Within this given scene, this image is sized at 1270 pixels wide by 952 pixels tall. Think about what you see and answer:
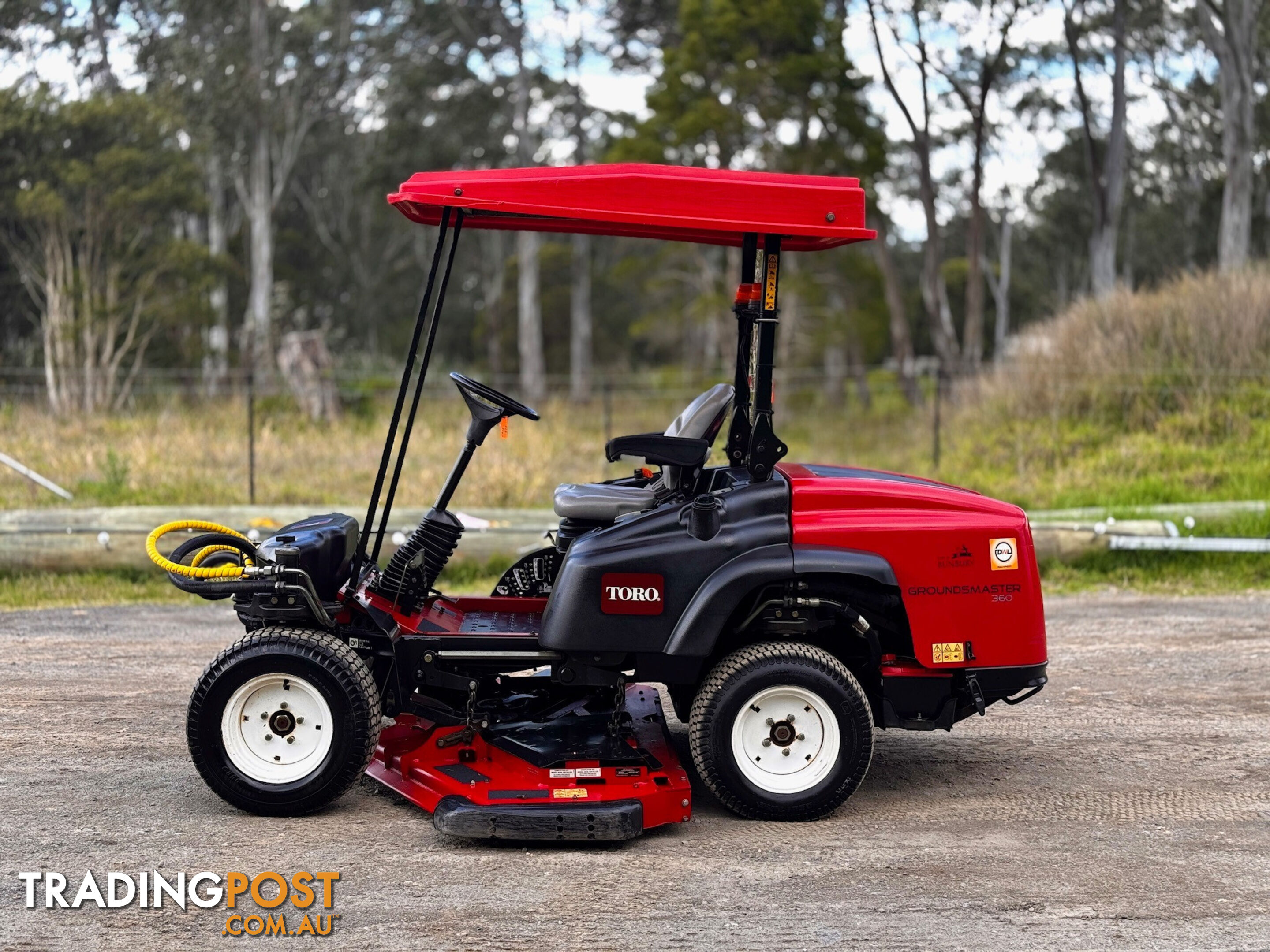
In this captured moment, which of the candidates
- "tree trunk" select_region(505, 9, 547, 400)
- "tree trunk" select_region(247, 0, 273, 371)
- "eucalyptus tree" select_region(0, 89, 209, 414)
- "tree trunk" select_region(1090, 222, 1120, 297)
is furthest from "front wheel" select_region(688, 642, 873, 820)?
"tree trunk" select_region(247, 0, 273, 371)

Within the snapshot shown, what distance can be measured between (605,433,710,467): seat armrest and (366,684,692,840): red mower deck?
3.38ft

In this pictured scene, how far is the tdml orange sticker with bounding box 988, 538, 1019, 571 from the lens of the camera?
16.2 feet

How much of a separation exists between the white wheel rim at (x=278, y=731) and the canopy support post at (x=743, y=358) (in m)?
1.79

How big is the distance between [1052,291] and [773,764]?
49.7 metres

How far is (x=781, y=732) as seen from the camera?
490 centimetres

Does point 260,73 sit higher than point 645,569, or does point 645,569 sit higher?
point 260,73

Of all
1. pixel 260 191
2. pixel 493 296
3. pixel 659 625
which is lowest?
pixel 659 625

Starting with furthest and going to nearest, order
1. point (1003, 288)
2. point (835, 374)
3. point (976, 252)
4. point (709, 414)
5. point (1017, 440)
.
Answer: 1. point (1003, 288)
2. point (976, 252)
3. point (835, 374)
4. point (1017, 440)
5. point (709, 414)

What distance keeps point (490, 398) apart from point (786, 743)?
5.73ft

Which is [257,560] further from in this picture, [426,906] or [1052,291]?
[1052,291]

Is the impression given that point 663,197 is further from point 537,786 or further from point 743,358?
point 537,786

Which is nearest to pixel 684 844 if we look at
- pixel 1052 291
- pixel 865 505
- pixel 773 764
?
pixel 773 764

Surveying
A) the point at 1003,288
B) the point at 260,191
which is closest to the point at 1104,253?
the point at 260,191

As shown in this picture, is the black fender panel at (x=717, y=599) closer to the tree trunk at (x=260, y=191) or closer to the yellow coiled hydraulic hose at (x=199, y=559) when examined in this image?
the yellow coiled hydraulic hose at (x=199, y=559)
